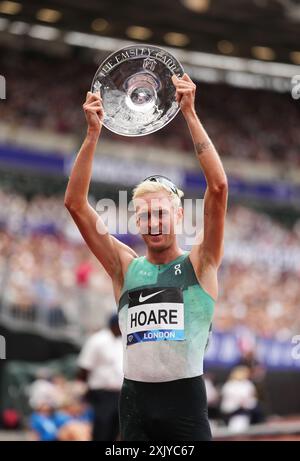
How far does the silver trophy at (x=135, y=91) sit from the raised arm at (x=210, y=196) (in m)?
0.30

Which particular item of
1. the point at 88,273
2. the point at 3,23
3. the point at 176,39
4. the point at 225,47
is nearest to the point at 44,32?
the point at 3,23

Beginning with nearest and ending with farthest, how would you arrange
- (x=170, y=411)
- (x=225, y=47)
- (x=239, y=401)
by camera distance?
(x=170, y=411), (x=239, y=401), (x=225, y=47)

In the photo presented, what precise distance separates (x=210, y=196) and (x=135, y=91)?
0.78 m

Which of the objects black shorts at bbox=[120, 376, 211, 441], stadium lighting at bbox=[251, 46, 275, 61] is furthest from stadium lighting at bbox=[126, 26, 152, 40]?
black shorts at bbox=[120, 376, 211, 441]

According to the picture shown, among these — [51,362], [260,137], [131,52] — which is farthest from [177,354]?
[260,137]

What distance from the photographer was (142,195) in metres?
4.03

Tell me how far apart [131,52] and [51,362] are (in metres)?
11.2

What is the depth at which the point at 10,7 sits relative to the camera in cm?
2506

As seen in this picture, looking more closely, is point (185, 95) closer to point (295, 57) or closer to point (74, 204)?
point (74, 204)

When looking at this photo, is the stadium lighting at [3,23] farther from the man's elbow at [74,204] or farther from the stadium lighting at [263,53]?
the man's elbow at [74,204]

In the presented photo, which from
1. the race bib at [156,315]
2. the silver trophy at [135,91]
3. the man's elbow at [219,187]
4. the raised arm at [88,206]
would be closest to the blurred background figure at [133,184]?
the silver trophy at [135,91]

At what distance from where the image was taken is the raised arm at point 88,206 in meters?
4.08

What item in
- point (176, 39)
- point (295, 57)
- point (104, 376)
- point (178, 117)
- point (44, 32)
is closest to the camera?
point (104, 376)

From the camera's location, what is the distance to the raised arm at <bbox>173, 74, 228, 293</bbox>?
12.6ft
